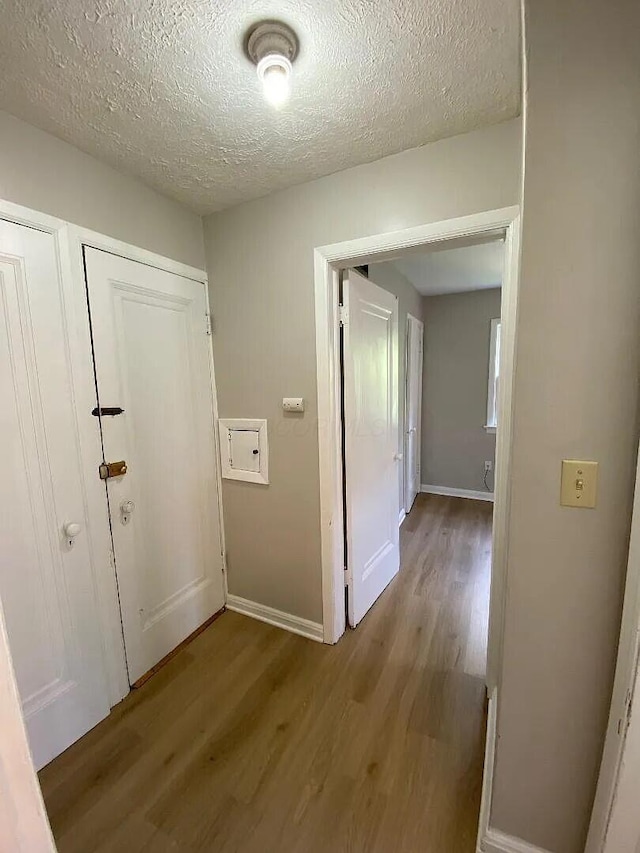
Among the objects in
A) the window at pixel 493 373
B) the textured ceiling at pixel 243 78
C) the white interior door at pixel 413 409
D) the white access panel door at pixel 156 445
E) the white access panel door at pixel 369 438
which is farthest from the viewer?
the window at pixel 493 373

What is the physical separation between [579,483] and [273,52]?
55.3 inches

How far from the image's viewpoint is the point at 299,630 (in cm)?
206

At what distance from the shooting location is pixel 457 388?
14.0ft

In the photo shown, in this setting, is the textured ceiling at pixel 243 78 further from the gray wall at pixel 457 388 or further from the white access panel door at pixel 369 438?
Answer: the gray wall at pixel 457 388

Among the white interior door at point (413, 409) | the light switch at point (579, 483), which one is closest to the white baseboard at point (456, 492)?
the white interior door at point (413, 409)

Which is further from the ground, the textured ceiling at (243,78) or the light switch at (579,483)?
the textured ceiling at (243,78)

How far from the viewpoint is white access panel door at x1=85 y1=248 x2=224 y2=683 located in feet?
5.18

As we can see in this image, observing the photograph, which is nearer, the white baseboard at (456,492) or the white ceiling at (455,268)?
A: the white ceiling at (455,268)

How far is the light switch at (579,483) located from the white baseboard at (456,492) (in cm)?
363

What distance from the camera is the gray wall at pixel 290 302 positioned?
4.78ft

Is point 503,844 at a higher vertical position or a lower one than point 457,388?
lower

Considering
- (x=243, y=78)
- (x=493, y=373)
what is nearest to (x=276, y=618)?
(x=243, y=78)

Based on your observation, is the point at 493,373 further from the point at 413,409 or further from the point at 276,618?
the point at 276,618

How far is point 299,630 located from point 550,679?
1.45 m
